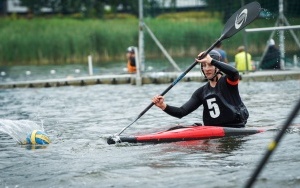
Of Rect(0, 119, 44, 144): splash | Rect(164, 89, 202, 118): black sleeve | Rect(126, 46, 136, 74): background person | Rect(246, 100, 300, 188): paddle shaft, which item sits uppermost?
Rect(246, 100, 300, 188): paddle shaft

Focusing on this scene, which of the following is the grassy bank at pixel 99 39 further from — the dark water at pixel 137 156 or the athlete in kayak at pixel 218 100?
the athlete in kayak at pixel 218 100

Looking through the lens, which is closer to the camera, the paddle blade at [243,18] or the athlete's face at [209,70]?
the athlete's face at [209,70]

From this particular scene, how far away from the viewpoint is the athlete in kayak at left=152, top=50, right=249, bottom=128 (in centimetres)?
973

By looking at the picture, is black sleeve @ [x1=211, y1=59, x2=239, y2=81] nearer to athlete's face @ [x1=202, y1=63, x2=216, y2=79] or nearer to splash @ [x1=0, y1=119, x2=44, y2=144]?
athlete's face @ [x1=202, y1=63, x2=216, y2=79]

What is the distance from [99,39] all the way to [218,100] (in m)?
27.0

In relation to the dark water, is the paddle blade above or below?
above

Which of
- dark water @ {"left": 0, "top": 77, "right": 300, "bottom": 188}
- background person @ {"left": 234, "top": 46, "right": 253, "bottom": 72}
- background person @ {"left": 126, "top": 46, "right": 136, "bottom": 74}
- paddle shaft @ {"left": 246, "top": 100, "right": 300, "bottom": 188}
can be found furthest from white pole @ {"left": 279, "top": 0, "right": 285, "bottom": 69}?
paddle shaft @ {"left": 246, "top": 100, "right": 300, "bottom": 188}

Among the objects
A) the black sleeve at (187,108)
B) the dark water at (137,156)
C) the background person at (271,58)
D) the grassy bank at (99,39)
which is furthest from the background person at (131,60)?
the black sleeve at (187,108)

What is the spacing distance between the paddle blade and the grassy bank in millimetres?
13556

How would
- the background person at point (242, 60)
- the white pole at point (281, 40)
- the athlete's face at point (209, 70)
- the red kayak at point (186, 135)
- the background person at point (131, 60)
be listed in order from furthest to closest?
the background person at point (131, 60) → the background person at point (242, 60) → the white pole at point (281, 40) → the red kayak at point (186, 135) → the athlete's face at point (209, 70)

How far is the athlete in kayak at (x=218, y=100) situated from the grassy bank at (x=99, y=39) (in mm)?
14758

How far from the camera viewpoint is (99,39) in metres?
36.5

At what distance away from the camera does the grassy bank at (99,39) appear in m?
26.9

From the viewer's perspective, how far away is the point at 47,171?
8.16 meters
